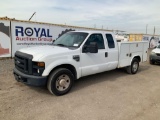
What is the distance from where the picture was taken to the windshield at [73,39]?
18.0ft

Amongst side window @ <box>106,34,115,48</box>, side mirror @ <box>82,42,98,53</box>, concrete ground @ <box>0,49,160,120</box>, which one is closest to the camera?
concrete ground @ <box>0,49,160,120</box>

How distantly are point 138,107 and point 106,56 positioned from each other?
233 centimetres

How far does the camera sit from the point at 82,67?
212 inches

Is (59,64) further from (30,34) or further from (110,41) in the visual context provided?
(30,34)

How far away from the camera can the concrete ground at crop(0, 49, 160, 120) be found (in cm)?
381

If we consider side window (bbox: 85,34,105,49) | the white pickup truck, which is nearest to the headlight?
the white pickup truck

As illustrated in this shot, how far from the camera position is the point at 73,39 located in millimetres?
5742

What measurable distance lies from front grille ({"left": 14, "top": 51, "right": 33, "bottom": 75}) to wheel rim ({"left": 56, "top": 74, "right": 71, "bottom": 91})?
86cm

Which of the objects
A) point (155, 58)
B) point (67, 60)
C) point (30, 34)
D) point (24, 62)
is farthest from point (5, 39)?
point (155, 58)

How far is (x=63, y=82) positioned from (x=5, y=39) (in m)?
6.79

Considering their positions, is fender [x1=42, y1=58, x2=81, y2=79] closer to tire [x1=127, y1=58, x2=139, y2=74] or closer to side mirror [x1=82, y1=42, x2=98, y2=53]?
side mirror [x1=82, y1=42, x2=98, y2=53]

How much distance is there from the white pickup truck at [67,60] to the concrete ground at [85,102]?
0.47m

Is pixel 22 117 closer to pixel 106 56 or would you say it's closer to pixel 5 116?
pixel 5 116

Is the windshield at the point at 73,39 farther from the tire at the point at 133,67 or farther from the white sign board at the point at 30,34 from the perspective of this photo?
the white sign board at the point at 30,34
